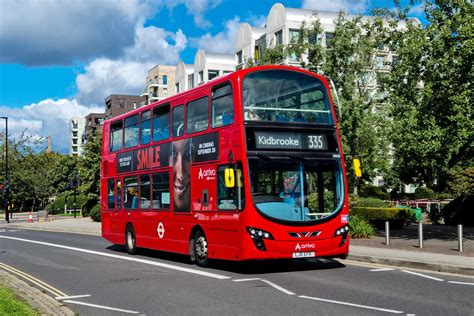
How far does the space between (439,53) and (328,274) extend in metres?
9.45

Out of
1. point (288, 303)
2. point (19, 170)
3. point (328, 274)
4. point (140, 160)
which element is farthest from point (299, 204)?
point (19, 170)

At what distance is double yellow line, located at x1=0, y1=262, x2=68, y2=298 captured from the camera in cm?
1142

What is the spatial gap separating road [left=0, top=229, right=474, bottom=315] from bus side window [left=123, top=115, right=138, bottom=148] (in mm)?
3783

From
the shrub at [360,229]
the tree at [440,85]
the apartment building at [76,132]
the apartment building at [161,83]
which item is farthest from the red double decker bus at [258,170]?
the apartment building at [76,132]

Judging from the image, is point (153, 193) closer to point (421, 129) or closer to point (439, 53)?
point (421, 129)

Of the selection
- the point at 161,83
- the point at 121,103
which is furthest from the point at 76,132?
the point at 161,83

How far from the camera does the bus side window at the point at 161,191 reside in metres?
16.7

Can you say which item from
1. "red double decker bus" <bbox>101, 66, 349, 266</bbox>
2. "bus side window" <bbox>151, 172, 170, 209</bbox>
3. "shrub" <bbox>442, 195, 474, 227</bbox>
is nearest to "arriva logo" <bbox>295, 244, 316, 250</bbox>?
"red double decker bus" <bbox>101, 66, 349, 266</bbox>

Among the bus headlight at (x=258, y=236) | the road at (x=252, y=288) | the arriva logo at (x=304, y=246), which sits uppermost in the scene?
the bus headlight at (x=258, y=236)

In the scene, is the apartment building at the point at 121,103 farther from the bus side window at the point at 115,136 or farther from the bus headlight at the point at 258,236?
the bus headlight at the point at 258,236

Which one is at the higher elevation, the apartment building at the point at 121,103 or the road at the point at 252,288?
the apartment building at the point at 121,103

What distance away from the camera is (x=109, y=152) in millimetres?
21109

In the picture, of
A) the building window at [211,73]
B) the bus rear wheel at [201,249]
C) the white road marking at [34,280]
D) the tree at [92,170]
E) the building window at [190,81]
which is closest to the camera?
the white road marking at [34,280]

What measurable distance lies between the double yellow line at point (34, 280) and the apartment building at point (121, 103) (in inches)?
4848
